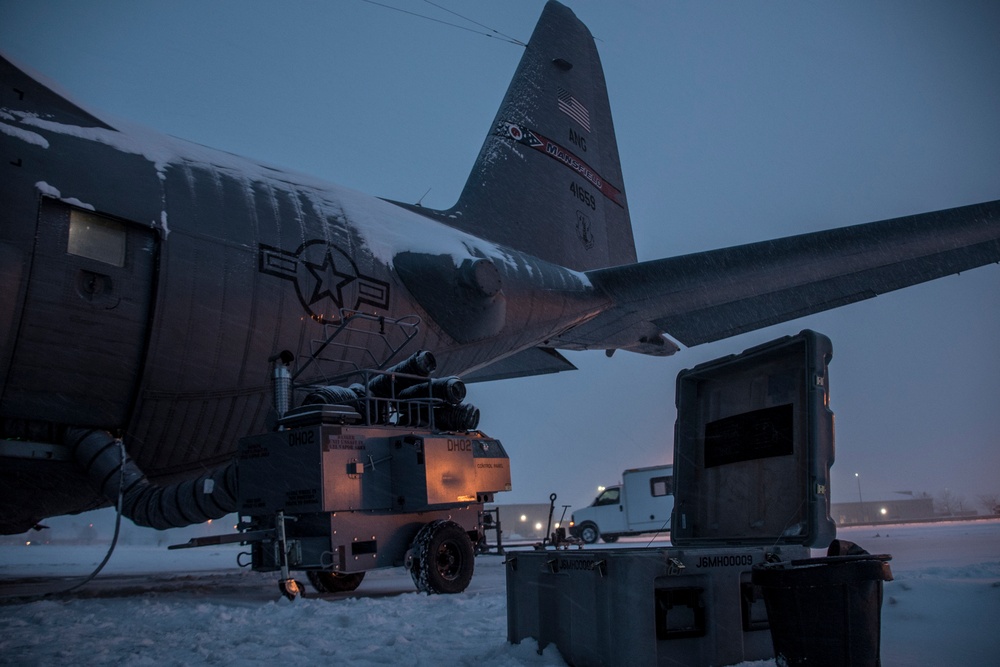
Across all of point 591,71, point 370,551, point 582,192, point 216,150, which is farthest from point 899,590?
point 591,71

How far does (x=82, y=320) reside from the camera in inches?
337

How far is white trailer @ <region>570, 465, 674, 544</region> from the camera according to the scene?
21.5 m

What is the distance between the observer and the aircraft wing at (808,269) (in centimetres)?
1223

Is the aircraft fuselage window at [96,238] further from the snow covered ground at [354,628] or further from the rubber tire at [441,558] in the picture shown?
the rubber tire at [441,558]

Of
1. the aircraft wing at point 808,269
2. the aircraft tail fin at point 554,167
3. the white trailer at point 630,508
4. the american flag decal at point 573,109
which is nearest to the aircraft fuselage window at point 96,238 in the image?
the aircraft tail fin at point 554,167

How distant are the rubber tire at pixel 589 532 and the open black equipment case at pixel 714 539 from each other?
18.5m

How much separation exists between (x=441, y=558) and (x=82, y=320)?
4.85m

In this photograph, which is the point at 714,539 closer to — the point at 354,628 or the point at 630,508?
the point at 354,628

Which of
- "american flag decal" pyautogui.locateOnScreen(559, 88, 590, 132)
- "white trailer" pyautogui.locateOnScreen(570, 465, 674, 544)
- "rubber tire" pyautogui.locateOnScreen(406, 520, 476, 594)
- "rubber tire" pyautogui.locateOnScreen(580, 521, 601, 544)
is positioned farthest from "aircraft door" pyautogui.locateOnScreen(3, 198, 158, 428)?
"rubber tire" pyautogui.locateOnScreen(580, 521, 601, 544)

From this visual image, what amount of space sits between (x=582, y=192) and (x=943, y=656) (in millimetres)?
15332

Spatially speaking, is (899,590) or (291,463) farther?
(291,463)

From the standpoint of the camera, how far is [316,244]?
1092 centimetres

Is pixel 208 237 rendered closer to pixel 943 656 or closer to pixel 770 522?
pixel 770 522

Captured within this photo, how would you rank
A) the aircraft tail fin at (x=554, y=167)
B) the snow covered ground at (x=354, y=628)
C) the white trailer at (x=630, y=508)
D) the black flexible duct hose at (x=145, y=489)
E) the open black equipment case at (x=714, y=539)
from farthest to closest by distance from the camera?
the white trailer at (x=630, y=508), the aircraft tail fin at (x=554, y=167), the black flexible duct hose at (x=145, y=489), the snow covered ground at (x=354, y=628), the open black equipment case at (x=714, y=539)
